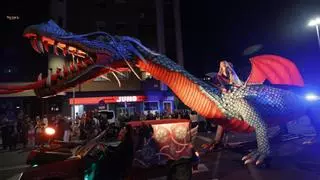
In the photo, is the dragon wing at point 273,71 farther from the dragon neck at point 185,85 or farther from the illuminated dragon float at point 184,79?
the dragon neck at point 185,85

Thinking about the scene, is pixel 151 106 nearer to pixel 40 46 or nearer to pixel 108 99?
pixel 108 99

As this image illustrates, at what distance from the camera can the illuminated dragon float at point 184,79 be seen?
705 centimetres

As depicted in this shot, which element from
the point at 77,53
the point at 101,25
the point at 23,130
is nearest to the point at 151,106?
the point at 101,25

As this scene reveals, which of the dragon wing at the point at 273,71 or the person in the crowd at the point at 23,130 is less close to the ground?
the dragon wing at the point at 273,71

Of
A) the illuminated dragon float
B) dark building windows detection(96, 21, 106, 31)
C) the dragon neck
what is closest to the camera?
the illuminated dragon float

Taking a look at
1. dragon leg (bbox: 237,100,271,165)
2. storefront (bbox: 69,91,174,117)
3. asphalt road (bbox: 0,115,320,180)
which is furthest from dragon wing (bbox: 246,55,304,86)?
storefront (bbox: 69,91,174,117)

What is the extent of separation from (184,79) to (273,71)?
333 cm

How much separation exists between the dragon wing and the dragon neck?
2.05m

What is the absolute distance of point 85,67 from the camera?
746 cm

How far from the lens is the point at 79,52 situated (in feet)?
25.1

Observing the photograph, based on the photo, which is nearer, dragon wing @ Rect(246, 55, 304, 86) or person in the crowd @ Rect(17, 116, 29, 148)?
dragon wing @ Rect(246, 55, 304, 86)

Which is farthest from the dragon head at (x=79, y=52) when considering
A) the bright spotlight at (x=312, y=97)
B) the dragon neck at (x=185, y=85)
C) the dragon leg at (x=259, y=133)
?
the bright spotlight at (x=312, y=97)

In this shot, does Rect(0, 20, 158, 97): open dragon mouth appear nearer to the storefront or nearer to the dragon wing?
the dragon wing

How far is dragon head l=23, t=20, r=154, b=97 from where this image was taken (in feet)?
22.5
